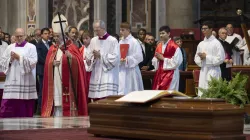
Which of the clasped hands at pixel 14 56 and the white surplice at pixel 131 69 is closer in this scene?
the clasped hands at pixel 14 56

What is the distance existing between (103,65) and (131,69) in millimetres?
1235

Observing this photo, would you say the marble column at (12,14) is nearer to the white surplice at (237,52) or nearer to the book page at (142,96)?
the white surplice at (237,52)

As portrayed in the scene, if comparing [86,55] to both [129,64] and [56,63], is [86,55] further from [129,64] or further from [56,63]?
[129,64]

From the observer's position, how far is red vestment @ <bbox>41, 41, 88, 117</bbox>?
52.8 ft

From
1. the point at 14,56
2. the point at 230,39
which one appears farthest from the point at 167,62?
the point at 230,39

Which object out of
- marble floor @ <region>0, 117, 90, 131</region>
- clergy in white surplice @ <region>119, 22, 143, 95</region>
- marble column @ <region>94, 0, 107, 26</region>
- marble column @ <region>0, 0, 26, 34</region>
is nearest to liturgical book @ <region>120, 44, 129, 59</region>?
clergy in white surplice @ <region>119, 22, 143, 95</region>

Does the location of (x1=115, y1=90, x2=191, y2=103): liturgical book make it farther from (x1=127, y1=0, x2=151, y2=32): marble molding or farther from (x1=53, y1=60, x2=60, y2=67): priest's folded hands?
(x1=127, y1=0, x2=151, y2=32): marble molding

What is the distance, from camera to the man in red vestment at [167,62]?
17109mm

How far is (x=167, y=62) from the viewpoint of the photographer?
17.2 meters

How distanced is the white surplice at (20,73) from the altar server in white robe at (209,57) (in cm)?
314

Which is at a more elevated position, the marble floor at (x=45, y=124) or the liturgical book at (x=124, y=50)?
the liturgical book at (x=124, y=50)

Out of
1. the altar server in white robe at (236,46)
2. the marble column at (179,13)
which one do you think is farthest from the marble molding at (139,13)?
the altar server in white robe at (236,46)

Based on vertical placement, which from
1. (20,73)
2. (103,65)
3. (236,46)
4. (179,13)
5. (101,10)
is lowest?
(20,73)

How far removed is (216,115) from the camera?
8805 millimetres
